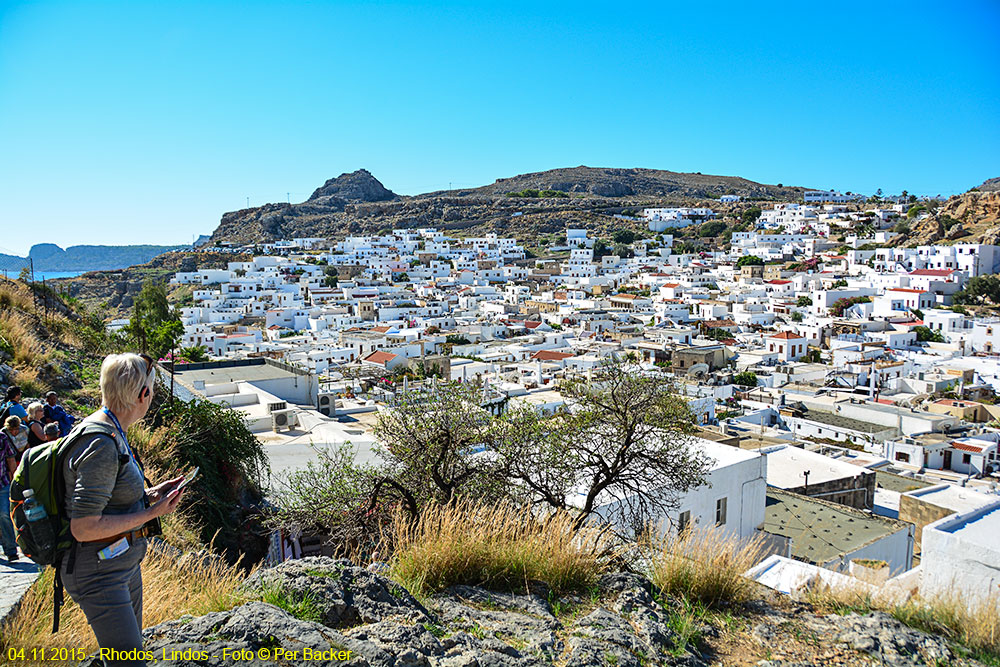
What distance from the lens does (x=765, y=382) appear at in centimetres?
3359

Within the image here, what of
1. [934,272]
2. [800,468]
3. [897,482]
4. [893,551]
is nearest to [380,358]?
[800,468]

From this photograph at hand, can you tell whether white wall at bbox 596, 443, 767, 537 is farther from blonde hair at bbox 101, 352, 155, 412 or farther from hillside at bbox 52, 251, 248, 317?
hillside at bbox 52, 251, 248, 317

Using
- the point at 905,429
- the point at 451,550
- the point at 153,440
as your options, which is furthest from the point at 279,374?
the point at 905,429

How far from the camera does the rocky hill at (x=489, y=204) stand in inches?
3939

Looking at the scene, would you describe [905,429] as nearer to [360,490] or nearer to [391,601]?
[360,490]

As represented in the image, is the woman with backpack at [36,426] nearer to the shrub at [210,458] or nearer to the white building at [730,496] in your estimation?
the shrub at [210,458]

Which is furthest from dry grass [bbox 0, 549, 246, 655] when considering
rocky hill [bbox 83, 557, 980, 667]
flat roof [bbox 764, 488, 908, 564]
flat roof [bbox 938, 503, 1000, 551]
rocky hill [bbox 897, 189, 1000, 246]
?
rocky hill [bbox 897, 189, 1000, 246]

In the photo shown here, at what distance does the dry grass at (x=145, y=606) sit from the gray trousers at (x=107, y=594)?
1.28 feet

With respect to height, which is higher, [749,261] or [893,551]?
[749,261]

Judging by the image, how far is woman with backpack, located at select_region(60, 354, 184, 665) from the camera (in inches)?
78.5

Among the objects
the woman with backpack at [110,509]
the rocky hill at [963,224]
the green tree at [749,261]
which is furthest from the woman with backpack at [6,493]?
the rocky hill at [963,224]

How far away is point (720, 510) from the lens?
9.80 m

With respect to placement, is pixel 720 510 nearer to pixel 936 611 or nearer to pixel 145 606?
pixel 936 611

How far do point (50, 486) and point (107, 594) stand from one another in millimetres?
422
